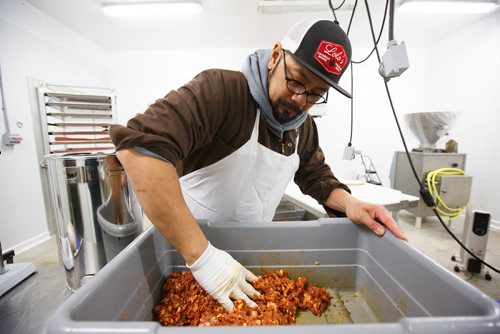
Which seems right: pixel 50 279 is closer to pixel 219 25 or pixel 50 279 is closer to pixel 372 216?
pixel 372 216

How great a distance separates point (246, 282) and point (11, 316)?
186 cm

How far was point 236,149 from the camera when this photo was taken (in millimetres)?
941

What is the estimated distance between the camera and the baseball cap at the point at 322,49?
0.77 metres

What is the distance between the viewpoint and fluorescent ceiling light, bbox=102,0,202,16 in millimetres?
2596

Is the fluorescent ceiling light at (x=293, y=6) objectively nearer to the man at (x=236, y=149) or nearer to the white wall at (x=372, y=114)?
the white wall at (x=372, y=114)

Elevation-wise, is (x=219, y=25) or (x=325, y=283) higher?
(x=219, y=25)

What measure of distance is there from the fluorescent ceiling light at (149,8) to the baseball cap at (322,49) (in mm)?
2501

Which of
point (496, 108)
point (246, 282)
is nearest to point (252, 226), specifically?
point (246, 282)

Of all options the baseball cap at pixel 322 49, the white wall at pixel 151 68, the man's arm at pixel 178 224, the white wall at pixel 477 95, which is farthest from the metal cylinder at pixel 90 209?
the white wall at pixel 477 95

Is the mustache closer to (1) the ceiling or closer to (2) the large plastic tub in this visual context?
(2) the large plastic tub

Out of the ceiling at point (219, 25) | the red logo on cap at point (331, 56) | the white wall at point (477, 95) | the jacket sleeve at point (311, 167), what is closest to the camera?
the red logo on cap at point (331, 56)

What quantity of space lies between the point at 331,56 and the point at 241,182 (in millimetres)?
614

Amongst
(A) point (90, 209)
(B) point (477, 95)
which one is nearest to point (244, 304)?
(A) point (90, 209)

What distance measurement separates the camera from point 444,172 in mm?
2906
